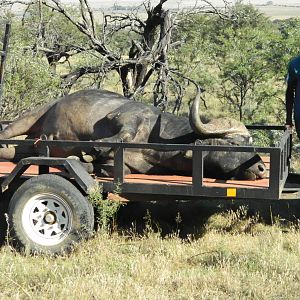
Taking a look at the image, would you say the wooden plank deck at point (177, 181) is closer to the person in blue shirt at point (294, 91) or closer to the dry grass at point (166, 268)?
the dry grass at point (166, 268)

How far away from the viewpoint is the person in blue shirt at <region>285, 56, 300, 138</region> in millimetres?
7062

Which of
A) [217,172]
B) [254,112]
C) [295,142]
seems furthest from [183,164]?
[254,112]

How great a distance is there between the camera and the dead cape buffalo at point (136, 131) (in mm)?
6578

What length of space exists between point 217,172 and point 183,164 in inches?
15.4

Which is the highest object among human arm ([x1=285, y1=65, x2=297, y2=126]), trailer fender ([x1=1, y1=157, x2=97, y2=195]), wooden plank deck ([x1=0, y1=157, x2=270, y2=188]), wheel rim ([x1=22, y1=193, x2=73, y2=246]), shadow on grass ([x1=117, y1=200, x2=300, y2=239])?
human arm ([x1=285, y1=65, x2=297, y2=126])

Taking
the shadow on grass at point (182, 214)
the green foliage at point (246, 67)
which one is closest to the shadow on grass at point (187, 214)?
the shadow on grass at point (182, 214)

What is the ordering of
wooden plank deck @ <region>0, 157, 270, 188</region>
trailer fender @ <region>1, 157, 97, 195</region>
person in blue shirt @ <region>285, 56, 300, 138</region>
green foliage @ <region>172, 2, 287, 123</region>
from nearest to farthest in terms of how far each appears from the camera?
trailer fender @ <region>1, 157, 97, 195</region> → wooden plank deck @ <region>0, 157, 270, 188</region> → person in blue shirt @ <region>285, 56, 300, 138</region> → green foliage @ <region>172, 2, 287, 123</region>

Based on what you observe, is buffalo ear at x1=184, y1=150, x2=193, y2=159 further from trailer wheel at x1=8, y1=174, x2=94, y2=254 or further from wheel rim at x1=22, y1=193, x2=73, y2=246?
wheel rim at x1=22, y1=193, x2=73, y2=246

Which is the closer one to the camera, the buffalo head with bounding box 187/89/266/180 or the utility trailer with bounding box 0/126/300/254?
the utility trailer with bounding box 0/126/300/254

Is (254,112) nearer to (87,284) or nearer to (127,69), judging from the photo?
(127,69)

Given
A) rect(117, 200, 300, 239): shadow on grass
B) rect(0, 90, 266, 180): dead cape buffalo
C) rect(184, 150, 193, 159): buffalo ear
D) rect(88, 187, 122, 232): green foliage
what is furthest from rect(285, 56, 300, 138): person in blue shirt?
rect(88, 187, 122, 232): green foliage

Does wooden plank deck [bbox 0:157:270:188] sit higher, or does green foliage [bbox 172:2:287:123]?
green foliage [bbox 172:2:287:123]

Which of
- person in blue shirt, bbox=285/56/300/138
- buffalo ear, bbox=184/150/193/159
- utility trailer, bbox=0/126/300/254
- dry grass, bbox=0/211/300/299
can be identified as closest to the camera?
dry grass, bbox=0/211/300/299

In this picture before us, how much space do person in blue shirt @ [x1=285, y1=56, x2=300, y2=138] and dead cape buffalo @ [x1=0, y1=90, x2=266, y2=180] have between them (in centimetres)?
69
